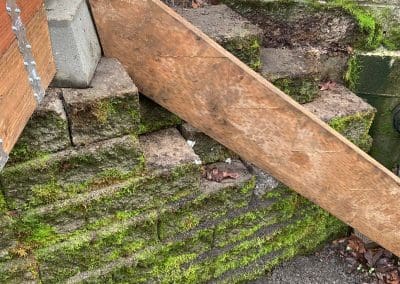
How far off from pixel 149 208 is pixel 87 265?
39cm

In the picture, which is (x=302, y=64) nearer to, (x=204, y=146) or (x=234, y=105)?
(x=204, y=146)

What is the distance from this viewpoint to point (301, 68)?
2539mm

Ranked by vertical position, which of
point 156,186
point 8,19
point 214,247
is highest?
point 8,19

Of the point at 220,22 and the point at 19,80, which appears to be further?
the point at 220,22

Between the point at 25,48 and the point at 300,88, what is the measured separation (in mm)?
1649

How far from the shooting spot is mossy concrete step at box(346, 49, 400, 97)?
8.99 ft

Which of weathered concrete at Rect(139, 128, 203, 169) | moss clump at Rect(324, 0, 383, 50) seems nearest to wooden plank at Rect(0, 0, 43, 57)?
weathered concrete at Rect(139, 128, 203, 169)

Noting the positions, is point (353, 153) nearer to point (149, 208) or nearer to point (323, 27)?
point (149, 208)

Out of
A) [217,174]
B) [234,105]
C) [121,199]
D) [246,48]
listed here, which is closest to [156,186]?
[121,199]

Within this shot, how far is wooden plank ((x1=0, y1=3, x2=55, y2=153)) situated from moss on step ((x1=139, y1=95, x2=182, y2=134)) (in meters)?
0.62

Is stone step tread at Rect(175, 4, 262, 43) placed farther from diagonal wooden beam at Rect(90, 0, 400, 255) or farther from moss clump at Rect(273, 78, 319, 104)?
diagonal wooden beam at Rect(90, 0, 400, 255)

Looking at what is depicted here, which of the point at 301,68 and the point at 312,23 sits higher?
the point at 312,23

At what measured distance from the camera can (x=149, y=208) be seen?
209cm

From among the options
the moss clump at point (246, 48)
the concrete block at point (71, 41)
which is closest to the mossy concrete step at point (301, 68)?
the moss clump at point (246, 48)
